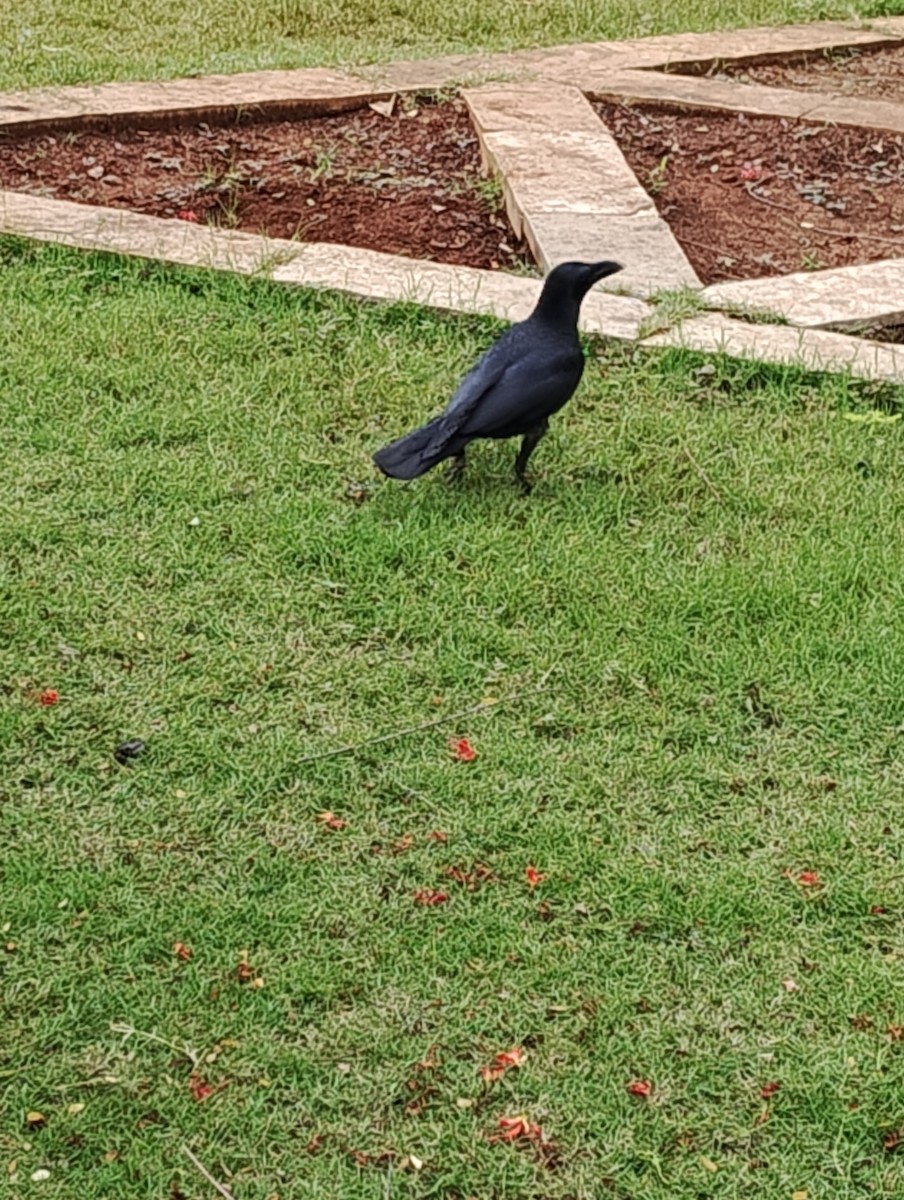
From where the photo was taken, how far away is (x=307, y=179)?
Answer: 634 cm

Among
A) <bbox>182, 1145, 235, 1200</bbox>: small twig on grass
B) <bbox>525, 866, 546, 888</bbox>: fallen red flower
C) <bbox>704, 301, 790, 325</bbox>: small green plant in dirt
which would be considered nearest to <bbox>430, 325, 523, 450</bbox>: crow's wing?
<bbox>704, 301, 790, 325</bbox>: small green plant in dirt

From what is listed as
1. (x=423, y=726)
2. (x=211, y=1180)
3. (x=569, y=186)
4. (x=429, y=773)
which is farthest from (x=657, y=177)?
(x=211, y=1180)

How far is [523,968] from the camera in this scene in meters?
2.91

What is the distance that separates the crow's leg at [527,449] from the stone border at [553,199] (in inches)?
34.1

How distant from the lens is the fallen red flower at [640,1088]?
2678mm

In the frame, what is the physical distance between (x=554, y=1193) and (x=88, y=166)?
194 inches

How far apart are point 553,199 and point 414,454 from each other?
2.15m

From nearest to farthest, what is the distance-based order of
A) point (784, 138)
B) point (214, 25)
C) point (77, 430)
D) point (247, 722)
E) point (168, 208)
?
point (247, 722) < point (77, 430) < point (168, 208) < point (784, 138) < point (214, 25)

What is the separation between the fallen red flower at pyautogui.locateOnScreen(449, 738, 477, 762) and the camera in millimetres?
3408

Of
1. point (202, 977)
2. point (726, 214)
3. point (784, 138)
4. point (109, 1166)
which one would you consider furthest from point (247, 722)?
point (784, 138)

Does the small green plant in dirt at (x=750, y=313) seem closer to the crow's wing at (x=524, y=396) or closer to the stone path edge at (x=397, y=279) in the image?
the stone path edge at (x=397, y=279)

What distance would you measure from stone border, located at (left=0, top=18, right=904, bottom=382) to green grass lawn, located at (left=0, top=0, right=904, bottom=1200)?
0.73 ft

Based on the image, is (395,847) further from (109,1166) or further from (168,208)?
(168,208)

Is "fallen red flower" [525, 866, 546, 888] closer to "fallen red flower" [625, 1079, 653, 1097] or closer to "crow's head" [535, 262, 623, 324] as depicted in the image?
"fallen red flower" [625, 1079, 653, 1097]
